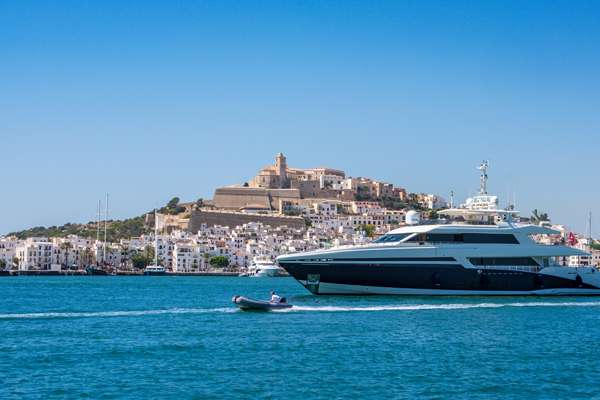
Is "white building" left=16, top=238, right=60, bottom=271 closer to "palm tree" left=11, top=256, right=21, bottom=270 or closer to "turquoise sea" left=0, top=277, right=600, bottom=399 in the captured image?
"palm tree" left=11, top=256, right=21, bottom=270

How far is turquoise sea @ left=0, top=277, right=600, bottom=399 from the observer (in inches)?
897

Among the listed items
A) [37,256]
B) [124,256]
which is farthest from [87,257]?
Answer: [37,256]

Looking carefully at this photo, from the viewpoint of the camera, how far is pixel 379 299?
147 ft

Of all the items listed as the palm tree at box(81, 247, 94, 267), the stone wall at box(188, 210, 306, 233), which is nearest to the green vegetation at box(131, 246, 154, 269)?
the palm tree at box(81, 247, 94, 267)

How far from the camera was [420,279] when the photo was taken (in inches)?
1805

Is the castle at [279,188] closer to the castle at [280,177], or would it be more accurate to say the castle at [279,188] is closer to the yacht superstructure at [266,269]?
the castle at [280,177]

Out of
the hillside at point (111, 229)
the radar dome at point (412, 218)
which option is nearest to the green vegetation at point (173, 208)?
the hillside at point (111, 229)

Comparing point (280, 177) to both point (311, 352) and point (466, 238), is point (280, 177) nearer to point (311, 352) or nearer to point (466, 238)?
point (466, 238)

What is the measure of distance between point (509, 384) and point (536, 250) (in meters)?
24.6

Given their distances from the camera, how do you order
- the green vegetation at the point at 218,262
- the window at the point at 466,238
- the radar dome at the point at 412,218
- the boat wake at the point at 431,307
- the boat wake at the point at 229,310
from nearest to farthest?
1. the boat wake at the point at 229,310
2. the boat wake at the point at 431,307
3. the window at the point at 466,238
4. the radar dome at the point at 412,218
5. the green vegetation at the point at 218,262

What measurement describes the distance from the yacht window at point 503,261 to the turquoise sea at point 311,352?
4.21 m

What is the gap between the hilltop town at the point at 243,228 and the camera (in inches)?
5354

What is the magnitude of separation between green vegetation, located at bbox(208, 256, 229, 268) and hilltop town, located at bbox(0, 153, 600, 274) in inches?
5.2

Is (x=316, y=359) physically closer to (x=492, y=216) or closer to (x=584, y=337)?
(x=584, y=337)
